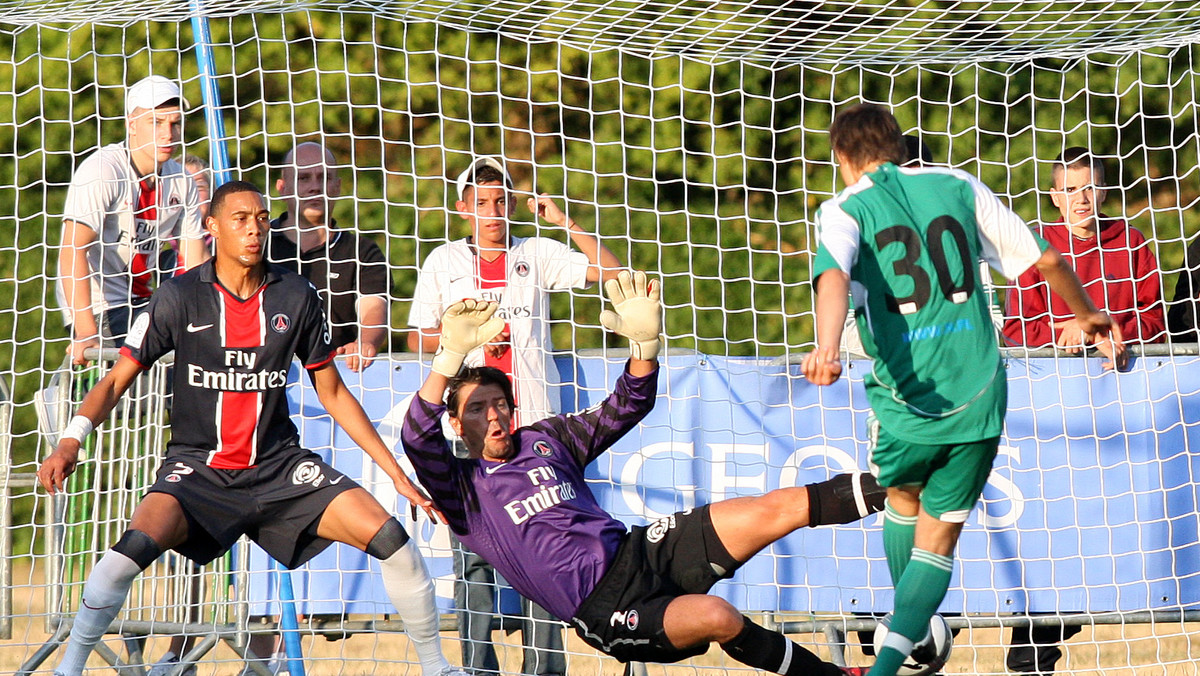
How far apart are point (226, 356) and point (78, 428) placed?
559 millimetres

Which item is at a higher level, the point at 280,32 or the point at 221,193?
the point at 280,32

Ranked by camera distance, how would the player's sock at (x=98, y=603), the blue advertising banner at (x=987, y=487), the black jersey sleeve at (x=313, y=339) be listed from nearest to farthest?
the player's sock at (x=98, y=603) → the black jersey sleeve at (x=313, y=339) → the blue advertising banner at (x=987, y=487)

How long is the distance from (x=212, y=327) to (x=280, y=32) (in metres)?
4.50

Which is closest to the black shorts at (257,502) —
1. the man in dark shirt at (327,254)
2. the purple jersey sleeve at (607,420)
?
the purple jersey sleeve at (607,420)

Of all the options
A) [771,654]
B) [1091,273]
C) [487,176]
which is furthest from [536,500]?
[1091,273]

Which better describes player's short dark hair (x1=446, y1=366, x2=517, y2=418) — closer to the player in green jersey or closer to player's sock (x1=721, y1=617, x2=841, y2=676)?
player's sock (x1=721, y1=617, x2=841, y2=676)

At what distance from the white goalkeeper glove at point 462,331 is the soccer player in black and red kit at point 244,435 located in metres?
0.46

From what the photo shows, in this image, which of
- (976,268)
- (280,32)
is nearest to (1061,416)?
(976,268)

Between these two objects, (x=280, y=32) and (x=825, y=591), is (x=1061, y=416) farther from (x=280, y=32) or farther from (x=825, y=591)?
(x=280, y=32)

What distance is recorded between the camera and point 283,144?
31.5 ft

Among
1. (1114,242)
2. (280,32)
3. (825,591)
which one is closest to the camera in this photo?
(825,591)

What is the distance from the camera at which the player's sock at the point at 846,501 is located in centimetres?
498

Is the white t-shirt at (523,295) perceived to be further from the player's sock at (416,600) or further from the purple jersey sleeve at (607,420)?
the player's sock at (416,600)

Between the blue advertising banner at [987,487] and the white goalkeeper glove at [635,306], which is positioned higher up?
the white goalkeeper glove at [635,306]
